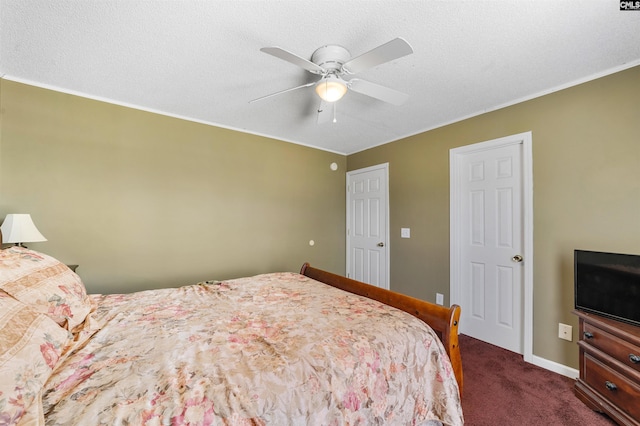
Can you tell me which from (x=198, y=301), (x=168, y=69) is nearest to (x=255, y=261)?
(x=198, y=301)

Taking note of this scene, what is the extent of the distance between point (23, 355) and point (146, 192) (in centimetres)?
218

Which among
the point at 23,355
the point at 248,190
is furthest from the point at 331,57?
the point at 248,190

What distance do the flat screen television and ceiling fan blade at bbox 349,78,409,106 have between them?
1740 mm

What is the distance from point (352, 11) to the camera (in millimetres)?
1425

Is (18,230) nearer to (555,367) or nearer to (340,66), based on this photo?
(340,66)

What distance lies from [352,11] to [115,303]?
233 centimetres

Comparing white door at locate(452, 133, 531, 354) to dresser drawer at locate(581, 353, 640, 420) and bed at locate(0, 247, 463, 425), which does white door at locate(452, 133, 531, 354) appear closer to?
dresser drawer at locate(581, 353, 640, 420)

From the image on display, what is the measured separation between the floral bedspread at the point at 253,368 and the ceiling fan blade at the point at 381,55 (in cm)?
Answer: 144

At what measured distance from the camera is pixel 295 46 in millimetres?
1700

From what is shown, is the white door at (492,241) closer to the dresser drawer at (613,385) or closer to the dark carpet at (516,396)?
the dark carpet at (516,396)

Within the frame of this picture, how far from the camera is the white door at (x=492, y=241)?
2.51m

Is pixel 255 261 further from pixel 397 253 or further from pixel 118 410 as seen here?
pixel 118 410

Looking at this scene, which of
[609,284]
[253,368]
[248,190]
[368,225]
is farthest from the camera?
[368,225]

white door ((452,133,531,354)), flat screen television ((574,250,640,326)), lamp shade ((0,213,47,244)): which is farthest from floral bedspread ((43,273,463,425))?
white door ((452,133,531,354))
